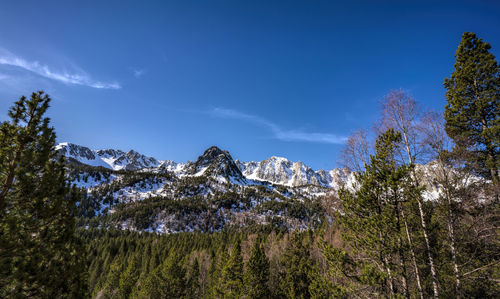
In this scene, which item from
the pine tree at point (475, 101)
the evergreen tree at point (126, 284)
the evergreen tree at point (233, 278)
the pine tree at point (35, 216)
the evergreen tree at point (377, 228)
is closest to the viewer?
the pine tree at point (35, 216)

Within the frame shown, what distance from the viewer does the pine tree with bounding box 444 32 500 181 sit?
39.7ft

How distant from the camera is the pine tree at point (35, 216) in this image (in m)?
5.10

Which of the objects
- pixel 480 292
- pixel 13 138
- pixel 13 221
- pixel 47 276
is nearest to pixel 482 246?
pixel 480 292

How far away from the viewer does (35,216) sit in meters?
5.87

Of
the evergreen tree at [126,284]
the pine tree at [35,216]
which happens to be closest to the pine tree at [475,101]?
the pine tree at [35,216]

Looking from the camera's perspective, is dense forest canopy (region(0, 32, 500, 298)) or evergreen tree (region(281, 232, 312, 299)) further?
evergreen tree (region(281, 232, 312, 299))

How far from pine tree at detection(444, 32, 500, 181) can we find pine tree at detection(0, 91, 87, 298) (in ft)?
61.2

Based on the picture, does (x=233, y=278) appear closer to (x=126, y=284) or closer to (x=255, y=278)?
(x=255, y=278)

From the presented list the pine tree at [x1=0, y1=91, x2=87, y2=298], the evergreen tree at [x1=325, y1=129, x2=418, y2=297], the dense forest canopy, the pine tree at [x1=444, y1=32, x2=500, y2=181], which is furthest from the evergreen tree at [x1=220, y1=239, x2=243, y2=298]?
the pine tree at [x1=444, y1=32, x2=500, y2=181]

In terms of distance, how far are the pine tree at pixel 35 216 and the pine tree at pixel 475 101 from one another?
1866cm

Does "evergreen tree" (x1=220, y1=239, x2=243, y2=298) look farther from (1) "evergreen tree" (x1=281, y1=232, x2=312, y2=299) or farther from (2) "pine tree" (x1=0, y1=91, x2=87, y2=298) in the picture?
(2) "pine tree" (x1=0, y1=91, x2=87, y2=298)

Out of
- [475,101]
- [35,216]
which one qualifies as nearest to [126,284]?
[35,216]

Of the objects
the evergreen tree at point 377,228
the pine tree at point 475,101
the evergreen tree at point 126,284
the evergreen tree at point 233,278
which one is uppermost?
the pine tree at point 475,101

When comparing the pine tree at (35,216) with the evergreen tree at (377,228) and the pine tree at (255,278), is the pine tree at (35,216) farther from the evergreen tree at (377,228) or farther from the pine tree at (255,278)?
→ the pine tree at (255,278)
